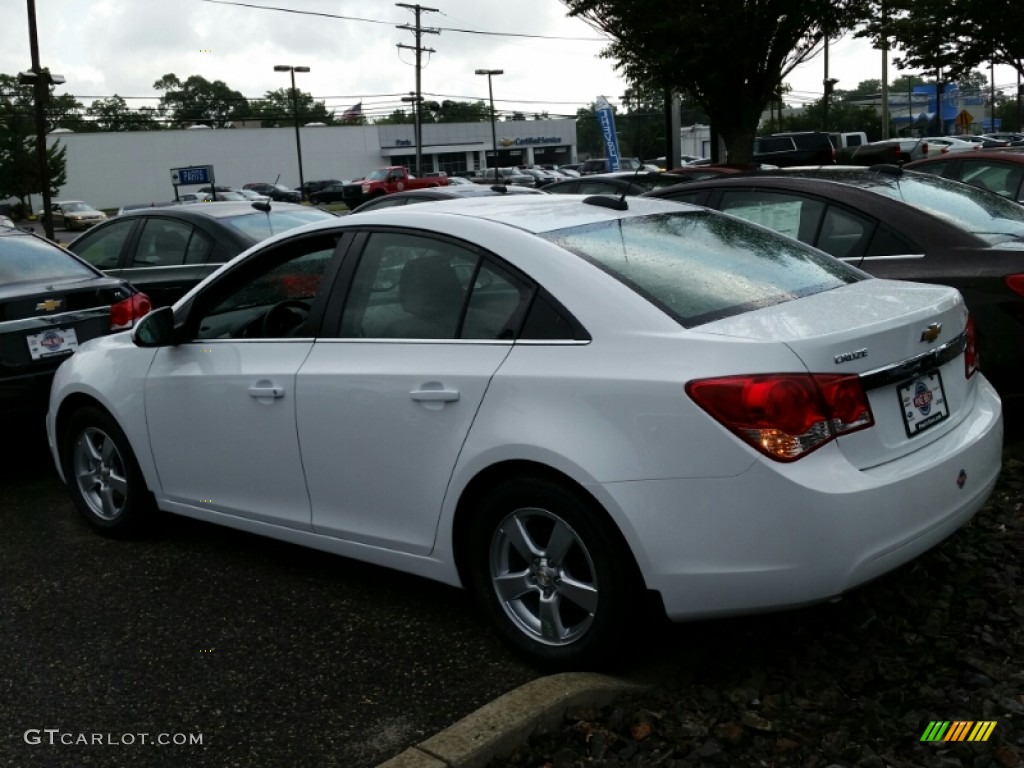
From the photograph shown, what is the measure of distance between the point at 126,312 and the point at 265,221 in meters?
2.59

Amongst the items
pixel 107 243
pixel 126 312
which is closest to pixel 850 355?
pixel 126 312

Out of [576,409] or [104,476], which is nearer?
[576,409]

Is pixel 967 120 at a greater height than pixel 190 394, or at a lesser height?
greater

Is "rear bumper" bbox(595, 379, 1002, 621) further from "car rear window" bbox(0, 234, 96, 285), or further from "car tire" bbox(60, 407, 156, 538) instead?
"car rear window" bbox(0, 234, 96, 285)

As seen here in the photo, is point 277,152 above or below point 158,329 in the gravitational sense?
above

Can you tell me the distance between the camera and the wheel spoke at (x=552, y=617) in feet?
12.1

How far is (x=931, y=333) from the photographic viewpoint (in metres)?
3.63

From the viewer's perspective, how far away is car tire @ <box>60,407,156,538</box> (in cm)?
530

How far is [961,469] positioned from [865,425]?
505 mm

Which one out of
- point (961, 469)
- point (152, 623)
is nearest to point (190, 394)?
point (152, 623)

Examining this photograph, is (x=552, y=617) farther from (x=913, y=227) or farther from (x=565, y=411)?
(x=913, y=227)

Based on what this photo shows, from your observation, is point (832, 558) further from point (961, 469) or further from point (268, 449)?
point (268, 449)

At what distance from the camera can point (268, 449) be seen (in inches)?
177
